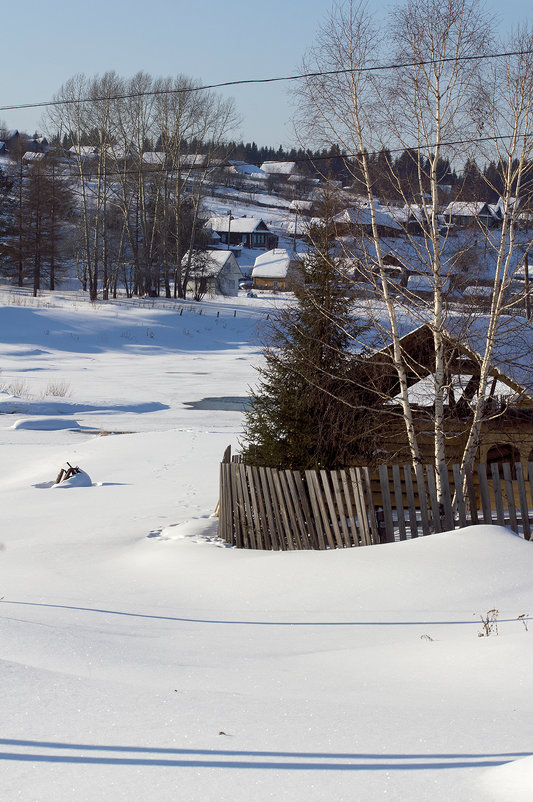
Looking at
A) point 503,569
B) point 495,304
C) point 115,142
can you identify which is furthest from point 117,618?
point 115,142

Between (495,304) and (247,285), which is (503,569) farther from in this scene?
(247,285)

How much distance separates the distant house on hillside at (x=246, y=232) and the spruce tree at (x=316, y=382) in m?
104

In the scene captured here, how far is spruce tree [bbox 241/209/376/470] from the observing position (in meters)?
10.8

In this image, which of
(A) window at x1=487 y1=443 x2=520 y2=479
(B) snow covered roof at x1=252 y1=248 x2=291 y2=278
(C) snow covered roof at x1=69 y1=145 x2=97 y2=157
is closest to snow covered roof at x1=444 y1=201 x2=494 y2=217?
(A) window at x1=487 y1=443 x2=520 y2=479

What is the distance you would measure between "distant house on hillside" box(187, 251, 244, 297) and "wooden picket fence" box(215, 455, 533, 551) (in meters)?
55.4

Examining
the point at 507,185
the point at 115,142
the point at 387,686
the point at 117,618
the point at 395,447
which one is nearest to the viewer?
the point at 387,686

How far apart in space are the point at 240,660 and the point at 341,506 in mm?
4348

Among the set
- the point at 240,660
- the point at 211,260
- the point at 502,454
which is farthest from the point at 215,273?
the point at 240,660

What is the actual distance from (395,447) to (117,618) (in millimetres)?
6242

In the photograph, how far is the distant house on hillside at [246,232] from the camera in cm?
11581

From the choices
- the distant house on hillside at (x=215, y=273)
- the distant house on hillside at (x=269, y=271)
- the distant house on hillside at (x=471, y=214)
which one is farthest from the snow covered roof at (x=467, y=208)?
the distant house on hillside at (x=269, y=271)

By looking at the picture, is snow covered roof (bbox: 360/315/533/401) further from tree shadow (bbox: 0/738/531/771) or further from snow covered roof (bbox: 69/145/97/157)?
snow covered roof (bbox: 69/145/97/157)

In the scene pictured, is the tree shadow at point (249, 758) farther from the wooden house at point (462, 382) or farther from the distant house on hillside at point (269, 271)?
the distant house on hillside at point (269, 271)

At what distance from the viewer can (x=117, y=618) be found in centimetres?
682
